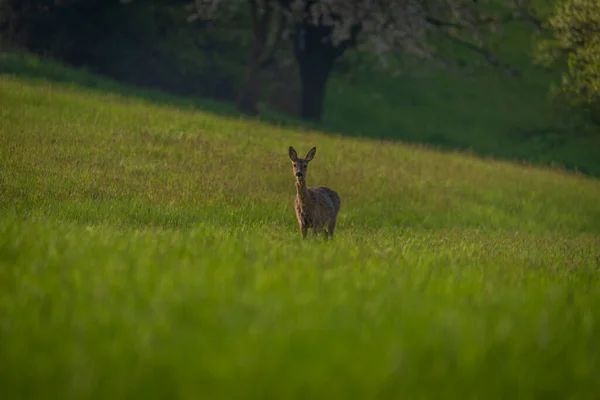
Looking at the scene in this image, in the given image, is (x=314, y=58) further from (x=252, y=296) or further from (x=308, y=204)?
(x=252, y=296)

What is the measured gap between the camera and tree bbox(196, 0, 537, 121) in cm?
3909

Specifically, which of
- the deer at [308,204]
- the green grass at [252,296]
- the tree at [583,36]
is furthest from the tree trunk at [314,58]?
the deer at [308,204]

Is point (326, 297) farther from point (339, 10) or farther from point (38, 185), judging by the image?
point (339, 10)

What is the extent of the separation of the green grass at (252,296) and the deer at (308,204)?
66 cm

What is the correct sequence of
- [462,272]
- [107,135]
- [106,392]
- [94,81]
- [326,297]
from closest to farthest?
[106,392] < [326,297] < [462,272] < [107,135] < [94,81]

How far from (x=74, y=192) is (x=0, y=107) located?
342 inches

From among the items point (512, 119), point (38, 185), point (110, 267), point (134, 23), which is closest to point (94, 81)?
point (134, 23)

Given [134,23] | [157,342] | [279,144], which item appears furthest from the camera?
[134,23]

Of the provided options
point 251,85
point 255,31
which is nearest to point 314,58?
point 251,85

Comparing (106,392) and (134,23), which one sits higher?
(134,23)

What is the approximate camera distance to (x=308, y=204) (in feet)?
50.3

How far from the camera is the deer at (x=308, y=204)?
15.1 m

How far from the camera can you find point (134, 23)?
4706cm

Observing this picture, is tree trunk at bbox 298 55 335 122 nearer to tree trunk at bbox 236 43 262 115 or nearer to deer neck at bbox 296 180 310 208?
tree trunk at bbox 236 43 262 115
